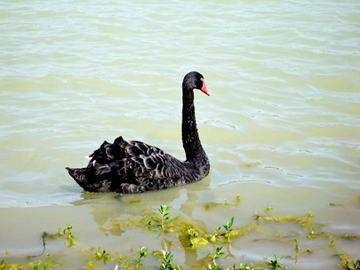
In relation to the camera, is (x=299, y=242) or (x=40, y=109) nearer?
(x=299, y=242)

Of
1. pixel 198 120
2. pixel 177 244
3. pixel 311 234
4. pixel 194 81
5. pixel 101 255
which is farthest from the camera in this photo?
pixel 198 120

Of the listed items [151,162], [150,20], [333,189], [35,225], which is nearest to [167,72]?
[150,20]

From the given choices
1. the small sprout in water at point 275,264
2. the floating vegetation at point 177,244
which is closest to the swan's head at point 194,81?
the floating vegetation at point 177,244

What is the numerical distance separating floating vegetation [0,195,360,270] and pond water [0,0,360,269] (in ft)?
0.08

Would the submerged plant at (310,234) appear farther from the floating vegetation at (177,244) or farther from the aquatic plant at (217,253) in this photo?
the aquatic plant at (217,253)

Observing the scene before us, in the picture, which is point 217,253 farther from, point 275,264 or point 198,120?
point 198,120

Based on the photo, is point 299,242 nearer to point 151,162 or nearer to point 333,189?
point 333,189

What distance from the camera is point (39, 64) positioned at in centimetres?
1019

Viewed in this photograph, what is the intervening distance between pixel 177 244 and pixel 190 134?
2573 mm

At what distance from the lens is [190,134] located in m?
6.54

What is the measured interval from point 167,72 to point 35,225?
19.4ft

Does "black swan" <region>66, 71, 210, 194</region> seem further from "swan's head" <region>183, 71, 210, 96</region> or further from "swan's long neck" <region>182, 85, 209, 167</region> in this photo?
"swan's head" <region>183, 71, 210, 96</region>

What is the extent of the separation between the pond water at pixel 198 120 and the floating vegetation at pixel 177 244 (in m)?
0.02

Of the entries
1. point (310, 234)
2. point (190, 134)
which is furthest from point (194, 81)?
point (310, 234)
